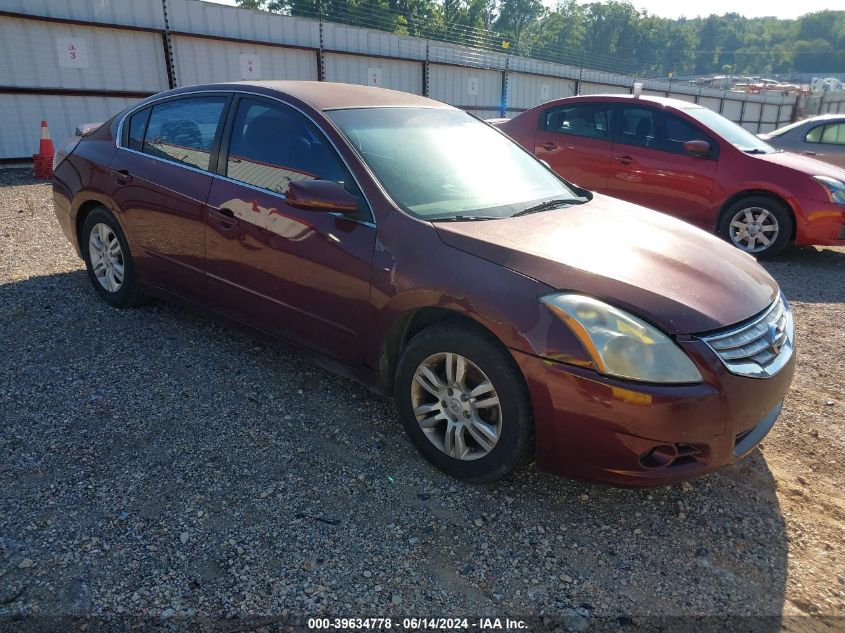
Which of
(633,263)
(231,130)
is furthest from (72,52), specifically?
(633,263)

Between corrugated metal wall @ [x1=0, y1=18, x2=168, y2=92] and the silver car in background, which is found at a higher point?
corrugated metal wall @ [x1=0, y1=18, x2=168, y2=92]

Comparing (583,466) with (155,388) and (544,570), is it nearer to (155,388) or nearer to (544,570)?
(544,570)

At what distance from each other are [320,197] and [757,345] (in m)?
2.00

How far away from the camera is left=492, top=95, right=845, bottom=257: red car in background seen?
6656 mm

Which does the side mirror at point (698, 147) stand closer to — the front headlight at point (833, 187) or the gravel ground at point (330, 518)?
the front headlight at point (833, 187)

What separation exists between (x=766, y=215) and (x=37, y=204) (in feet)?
29.1

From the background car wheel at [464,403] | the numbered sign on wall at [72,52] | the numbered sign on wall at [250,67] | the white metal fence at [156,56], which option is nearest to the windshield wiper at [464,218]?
the background car wheel at [464,403]

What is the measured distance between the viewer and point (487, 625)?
7.00 feet

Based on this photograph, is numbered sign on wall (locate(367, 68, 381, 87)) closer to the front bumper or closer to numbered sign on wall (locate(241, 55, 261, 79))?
numbered sign on wall (locate(241, 55, 261, 79))

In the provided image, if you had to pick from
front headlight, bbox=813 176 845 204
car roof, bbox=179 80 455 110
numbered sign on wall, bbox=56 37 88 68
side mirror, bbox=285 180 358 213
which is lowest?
front headlight, bbox=813 176 845 204

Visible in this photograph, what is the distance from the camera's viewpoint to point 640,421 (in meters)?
2.36

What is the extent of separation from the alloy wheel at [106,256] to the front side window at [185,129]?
75cm

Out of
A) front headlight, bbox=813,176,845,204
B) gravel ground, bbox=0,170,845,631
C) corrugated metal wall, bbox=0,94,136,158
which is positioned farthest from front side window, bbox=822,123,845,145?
corrugated metal wall, bbox=0,94,136,158

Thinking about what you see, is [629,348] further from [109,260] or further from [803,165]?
[803,165]
